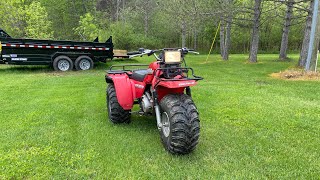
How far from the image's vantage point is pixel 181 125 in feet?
10.4

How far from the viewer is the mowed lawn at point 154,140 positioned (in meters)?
3.08

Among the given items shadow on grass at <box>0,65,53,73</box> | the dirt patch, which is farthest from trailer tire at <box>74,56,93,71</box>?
the dirt patch

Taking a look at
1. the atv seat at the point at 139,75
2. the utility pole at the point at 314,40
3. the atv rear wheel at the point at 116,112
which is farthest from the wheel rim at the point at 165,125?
the utility pole at the point at 314,40

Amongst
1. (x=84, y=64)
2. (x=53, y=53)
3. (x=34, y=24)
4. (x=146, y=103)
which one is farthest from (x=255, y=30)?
(x=34, y=24)

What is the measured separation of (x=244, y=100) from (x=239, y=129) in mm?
1878

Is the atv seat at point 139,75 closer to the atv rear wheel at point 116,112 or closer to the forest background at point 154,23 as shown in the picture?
the atv rear wheel at point 116,112

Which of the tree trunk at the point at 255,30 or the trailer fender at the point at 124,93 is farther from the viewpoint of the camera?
the tree trunk at the point at 255,30

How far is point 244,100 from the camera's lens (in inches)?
238

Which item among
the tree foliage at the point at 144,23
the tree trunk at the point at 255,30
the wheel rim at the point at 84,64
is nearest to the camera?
the wheel rim at the point at 84,64

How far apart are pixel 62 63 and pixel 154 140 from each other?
8.80m

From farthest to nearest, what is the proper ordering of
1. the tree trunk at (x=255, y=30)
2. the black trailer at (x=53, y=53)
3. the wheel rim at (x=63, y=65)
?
1. the tree trunk at (x=255, y=30)
2. the wheel rim at (x=63, y=65)
3. the black trailer at (x=53, y=53)

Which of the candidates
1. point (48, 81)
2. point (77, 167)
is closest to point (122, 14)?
point (48, 81)

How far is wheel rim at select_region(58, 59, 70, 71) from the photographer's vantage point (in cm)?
1150

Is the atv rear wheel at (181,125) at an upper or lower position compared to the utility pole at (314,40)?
lower
